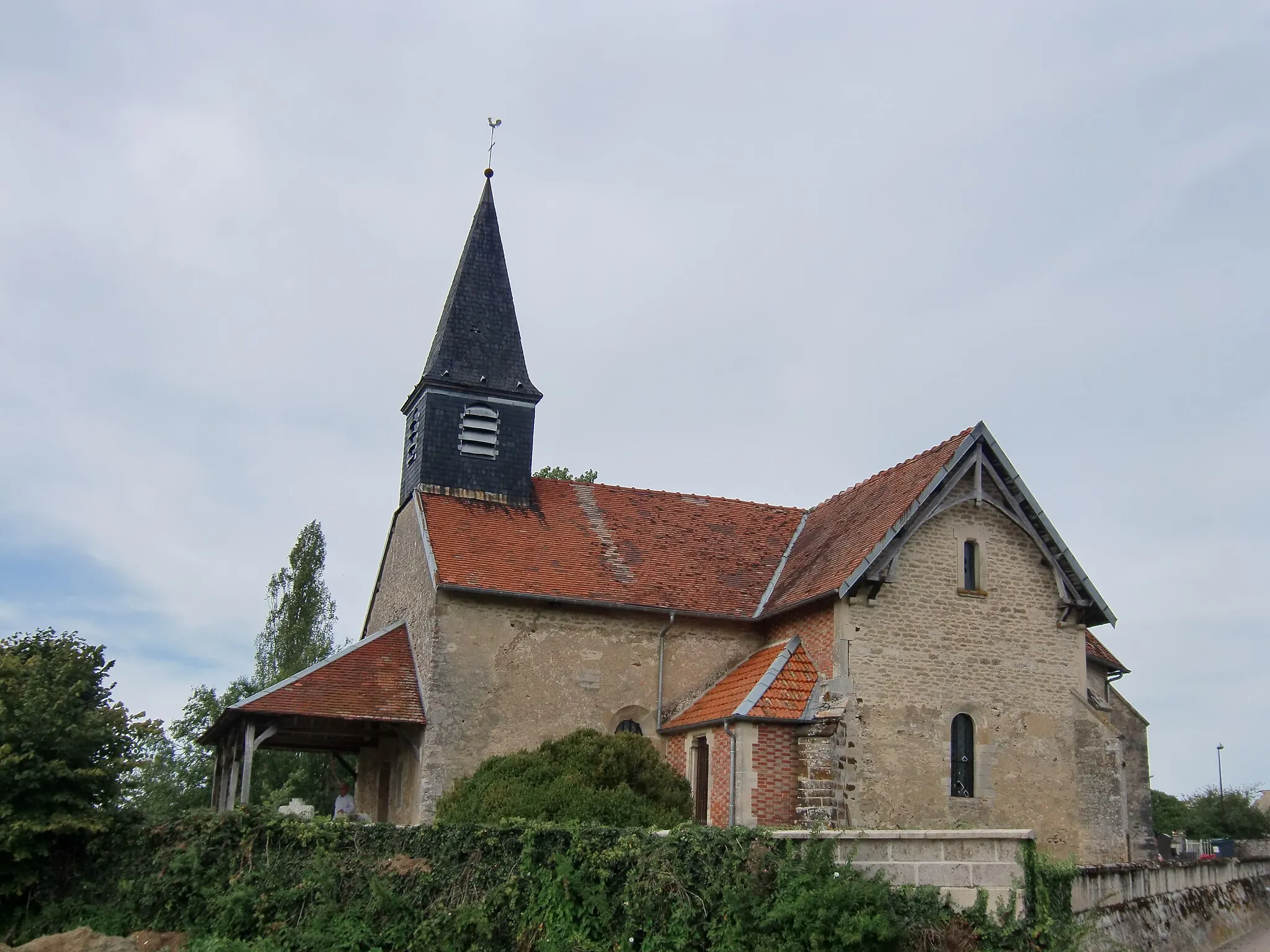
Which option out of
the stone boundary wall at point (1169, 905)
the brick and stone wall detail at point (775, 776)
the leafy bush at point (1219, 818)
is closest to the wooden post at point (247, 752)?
the brick and stone wall detail at point (775, 776)

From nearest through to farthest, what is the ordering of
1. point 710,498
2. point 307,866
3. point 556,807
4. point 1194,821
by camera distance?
1. point 307,866
2. point 556,807
3. point 710,498
4. point 1194,821

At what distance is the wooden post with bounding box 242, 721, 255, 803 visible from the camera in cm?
1884

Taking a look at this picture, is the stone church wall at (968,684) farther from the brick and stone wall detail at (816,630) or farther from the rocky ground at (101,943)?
the rocky ground at (101,943)

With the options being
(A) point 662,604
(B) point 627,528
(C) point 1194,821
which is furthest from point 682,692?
(C) point 1194,821

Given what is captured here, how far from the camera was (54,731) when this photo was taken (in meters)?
15.3

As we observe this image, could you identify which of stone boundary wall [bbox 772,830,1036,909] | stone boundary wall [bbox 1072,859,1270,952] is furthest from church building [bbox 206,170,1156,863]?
stone boundary wall [bbox 772,830,1036,909]

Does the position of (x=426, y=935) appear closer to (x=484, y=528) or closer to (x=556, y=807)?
(x=556, y=807)

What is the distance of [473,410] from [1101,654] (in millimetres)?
14290

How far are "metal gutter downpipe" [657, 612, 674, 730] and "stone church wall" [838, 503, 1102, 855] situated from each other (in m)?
3.78

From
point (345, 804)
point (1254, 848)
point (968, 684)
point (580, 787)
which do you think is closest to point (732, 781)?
point (580, 787)

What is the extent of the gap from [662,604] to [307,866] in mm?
9446

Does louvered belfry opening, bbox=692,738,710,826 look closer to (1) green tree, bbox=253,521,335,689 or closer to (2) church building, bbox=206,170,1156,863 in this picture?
(2) church building, bbox=206,170,1156,863

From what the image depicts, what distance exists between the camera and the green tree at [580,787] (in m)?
16.7

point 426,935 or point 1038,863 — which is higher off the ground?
point 1038,863
